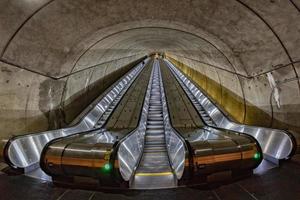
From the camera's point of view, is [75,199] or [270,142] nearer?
[75,199]

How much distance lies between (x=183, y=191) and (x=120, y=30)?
4.49 meters

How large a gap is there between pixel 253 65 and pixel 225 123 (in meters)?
2.10

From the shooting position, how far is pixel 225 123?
7734 millimetres

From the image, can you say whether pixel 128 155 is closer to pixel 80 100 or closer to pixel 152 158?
pixel 152 158

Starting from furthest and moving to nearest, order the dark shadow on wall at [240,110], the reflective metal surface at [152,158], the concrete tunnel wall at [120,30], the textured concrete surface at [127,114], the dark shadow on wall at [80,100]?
the textured concrete surface at [127,114] → the dark shadow on wall at [80,100] → the dark shadow on wall at [240,110] → the concrete tunnel wall at [120,30] → the reflective metal surface at [152,158]

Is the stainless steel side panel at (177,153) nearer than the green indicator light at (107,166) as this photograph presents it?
No

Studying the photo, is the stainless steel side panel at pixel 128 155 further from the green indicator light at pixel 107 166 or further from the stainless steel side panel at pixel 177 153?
the stainless steel side panel at pixel 177 153

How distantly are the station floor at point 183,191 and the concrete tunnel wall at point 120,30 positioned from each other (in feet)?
5.92

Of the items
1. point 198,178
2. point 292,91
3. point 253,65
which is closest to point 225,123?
point 253,65

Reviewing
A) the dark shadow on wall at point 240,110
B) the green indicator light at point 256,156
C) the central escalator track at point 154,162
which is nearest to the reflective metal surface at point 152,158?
the central escalator track at point 154,162

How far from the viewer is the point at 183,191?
374cm

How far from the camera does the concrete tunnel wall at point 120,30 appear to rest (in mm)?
4590

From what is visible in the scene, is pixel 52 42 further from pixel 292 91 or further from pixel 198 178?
pixel 292 91

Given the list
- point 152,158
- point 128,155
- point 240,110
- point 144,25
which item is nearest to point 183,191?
point 128,155
